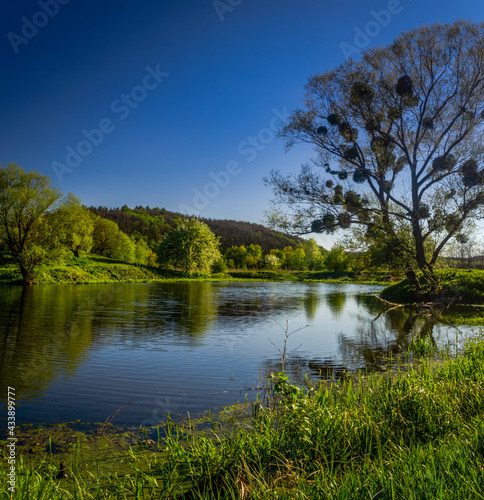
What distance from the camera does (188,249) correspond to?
6044 centimetres

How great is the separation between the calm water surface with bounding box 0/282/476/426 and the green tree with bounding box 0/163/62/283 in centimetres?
1781

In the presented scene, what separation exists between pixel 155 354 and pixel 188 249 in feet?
168

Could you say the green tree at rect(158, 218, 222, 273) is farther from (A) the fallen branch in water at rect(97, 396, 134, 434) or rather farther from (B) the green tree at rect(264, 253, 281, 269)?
(A) the fallen branch in water at rect(97, 396, 134, 434)

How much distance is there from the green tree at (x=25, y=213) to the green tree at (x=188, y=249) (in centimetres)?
2628

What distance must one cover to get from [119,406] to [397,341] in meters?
9.05

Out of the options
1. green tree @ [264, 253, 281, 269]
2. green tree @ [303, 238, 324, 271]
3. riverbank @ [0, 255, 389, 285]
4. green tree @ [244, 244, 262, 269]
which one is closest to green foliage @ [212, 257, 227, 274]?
riverbank @ [0, 255, 389, 285]

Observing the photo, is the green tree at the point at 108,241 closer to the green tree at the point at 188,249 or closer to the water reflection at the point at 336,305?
the green tree at the point at 188,249

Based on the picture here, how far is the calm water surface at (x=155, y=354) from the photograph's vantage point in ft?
20.2

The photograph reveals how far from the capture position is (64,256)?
3625 cm

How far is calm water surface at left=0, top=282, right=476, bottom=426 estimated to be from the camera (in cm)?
617

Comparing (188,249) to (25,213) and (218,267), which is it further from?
(25,213)

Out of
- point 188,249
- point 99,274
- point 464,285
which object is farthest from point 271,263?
point 464,285

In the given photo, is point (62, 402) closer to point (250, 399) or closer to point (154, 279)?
point (250, 399)

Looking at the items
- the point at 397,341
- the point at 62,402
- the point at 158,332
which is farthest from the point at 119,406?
the point at 397,341
